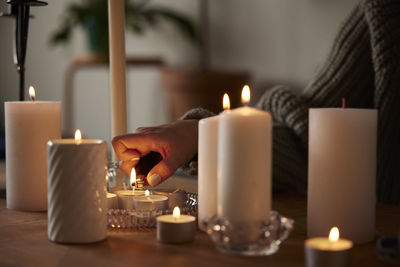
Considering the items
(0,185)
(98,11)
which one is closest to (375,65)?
(0,185)

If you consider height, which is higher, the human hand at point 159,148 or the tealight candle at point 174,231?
the human hand at point 159,148

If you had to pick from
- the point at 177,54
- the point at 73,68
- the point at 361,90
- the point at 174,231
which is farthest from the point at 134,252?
the point at 73,68

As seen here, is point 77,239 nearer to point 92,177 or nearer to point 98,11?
point 92,177

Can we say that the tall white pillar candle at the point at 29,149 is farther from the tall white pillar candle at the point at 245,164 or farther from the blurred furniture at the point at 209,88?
the blurred furniture at the point at 209,88

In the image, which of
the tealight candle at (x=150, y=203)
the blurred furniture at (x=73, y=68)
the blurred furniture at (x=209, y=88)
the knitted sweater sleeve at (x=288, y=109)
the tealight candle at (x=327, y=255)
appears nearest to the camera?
the tealight candle at (x=327, y=255)

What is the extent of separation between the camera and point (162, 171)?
0.79 metres

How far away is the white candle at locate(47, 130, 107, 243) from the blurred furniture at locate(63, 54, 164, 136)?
238 cm

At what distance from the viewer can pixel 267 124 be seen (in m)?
0.56

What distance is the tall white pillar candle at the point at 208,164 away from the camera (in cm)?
Answer: 65

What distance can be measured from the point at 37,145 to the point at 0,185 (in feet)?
0.91

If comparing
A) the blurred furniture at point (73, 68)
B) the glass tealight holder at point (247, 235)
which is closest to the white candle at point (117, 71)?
the glass tealight holder at point (247, 235)

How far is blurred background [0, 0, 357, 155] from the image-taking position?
255 cm

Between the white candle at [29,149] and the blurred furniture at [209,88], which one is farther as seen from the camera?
the blurred furniture at [209,88]

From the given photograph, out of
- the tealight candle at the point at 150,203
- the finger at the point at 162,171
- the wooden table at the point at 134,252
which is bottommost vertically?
the wooden table at the point at 134,252
